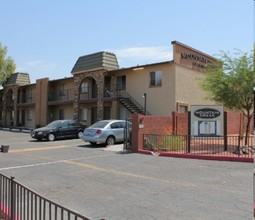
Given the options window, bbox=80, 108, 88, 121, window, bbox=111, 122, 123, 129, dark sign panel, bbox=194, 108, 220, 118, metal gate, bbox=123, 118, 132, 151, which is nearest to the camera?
dark sign panel, bbox=194, 108, 220, 118

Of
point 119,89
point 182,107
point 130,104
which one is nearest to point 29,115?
point 119,89

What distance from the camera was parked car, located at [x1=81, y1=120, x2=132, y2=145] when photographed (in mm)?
21875

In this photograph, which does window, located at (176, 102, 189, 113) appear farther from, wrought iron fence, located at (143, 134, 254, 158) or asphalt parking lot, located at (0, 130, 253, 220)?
asphalt parking lot, located at (0, 130, 253, 220)

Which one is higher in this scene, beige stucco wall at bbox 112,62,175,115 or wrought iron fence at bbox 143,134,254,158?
beige stucco wall at bbox 112,62,175,115

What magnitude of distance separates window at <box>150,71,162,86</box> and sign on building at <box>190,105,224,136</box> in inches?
443

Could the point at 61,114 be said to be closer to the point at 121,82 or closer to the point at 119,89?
the point at 119,89

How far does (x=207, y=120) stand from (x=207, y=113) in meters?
0.41

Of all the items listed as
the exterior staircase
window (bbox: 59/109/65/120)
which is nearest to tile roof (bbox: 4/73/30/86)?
window (bbox: 59/109/65/120)

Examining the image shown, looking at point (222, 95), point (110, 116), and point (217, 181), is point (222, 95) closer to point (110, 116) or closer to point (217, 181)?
point (217, 181)

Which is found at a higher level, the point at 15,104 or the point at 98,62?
the point at 98,62

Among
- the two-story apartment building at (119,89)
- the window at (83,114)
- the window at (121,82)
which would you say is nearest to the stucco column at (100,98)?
the two-story apartment building at (119,89)

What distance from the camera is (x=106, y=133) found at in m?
22.1

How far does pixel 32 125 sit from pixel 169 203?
132ft

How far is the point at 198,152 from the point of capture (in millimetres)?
17469
